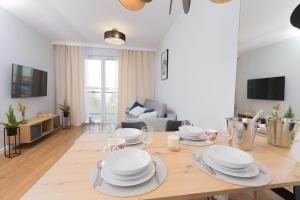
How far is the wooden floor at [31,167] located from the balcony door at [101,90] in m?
1.37

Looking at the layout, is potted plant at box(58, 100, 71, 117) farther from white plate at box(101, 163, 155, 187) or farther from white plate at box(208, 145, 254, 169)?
white plate at box(208, 145, 254, 169)

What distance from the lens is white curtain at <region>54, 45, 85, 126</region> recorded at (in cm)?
426

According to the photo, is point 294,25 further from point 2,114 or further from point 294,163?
point 2,114

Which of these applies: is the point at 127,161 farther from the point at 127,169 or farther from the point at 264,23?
the point at 264,23

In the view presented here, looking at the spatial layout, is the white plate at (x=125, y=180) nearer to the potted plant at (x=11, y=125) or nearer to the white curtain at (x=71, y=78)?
the potted plant at (x=11, y=125)

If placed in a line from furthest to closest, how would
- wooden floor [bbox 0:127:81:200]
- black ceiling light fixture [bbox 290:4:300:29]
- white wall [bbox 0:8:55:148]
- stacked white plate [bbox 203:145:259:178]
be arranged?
white wall [bbox 0:8:55:148] < wooden floor [bbox 0:127:81:200] < black ceiling light fixture [bbox 290:4:300:29] < stacked white plate [bbox 203:145:259:178]

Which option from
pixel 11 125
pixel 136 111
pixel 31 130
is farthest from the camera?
pixel 136 111

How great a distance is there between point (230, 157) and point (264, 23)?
1040 millimetres

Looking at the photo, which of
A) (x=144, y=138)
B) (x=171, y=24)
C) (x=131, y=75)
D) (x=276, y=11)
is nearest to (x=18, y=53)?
(x=131, y=75)

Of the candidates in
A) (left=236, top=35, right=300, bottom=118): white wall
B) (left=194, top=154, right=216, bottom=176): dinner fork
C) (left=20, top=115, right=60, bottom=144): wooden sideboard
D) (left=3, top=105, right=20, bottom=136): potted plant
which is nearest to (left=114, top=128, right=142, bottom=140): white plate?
(left=194, top=154, right=216, bottom=176): dinner fork

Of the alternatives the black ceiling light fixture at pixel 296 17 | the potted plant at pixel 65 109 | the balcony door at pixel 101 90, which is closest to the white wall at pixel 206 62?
the black ceiling light fixture at pixel 296 17

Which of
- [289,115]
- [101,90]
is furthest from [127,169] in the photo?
[101,90]

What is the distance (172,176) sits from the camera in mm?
595

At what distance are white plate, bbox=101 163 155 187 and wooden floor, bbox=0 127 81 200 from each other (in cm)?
165
